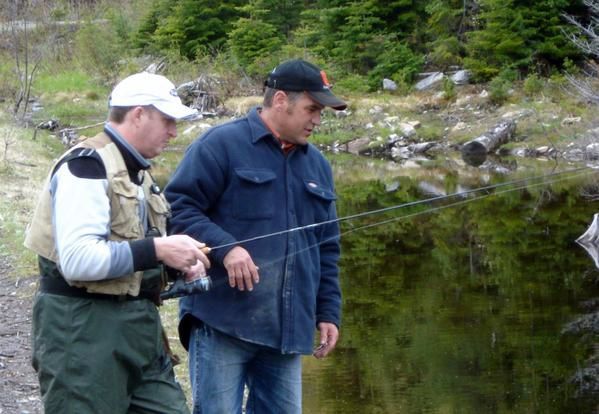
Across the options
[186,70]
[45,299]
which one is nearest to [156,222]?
[45,299]

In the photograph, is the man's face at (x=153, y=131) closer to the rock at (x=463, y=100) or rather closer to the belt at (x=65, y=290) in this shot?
the belt at (x=65, y=290)

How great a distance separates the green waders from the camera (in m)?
2.74

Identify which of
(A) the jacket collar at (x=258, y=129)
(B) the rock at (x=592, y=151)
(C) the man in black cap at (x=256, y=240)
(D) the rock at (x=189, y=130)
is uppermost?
(A) the jacket collar at (x=258, y=129)

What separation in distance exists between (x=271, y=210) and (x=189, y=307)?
45cm

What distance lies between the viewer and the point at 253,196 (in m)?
3.38

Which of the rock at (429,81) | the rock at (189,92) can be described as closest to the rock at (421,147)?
the rock at (429,81)

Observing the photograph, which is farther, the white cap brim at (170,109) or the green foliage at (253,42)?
the green foliage at (253,42)

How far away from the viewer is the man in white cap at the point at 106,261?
2.67 metres

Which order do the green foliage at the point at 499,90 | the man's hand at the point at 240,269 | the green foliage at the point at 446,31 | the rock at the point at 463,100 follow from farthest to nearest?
the green foliage at the point at 446,31
the rock at the point at 463,100
the green foliage at the point at 499,90
the man's hand at the point at 240,269

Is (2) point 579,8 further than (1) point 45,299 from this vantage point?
Yes

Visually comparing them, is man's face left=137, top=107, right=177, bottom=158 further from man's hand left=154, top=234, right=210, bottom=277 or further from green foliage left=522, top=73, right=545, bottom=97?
green foliage left=522, top=73, right=545, bottom=97

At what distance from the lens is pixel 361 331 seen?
8.53 m

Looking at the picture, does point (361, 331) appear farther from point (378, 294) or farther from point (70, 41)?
point (70, 41)

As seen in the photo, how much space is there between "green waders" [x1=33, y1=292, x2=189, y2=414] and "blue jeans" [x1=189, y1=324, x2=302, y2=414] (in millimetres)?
532
